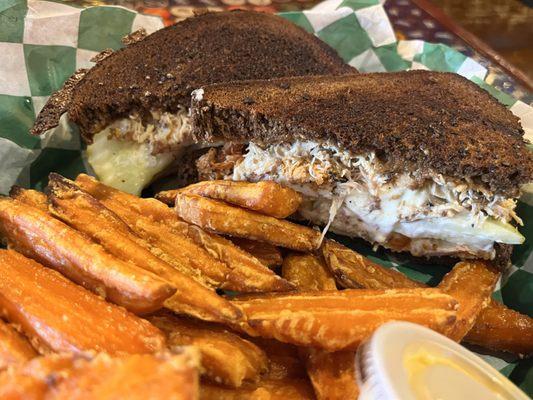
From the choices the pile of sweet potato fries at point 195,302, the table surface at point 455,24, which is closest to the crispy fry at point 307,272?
the pile of sweet potato fries at point 195,302

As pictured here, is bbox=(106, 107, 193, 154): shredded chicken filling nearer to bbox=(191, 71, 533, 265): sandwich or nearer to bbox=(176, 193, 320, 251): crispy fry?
bbox=(191, 71, 533, 265): sandwich

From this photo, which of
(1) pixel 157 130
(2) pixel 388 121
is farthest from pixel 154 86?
(2) pixel 388 121

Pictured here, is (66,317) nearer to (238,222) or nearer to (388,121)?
(238,222)

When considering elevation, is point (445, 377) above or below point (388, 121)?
below

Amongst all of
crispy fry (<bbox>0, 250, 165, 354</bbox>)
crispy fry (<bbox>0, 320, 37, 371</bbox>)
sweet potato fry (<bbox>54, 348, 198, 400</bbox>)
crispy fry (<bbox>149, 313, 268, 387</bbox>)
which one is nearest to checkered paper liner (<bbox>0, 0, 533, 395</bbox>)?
crispy fry (<bbox>149, 313, 268, 387</bbox>)

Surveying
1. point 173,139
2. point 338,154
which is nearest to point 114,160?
point 173,139

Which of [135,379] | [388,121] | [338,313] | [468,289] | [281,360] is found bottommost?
[281,360]
